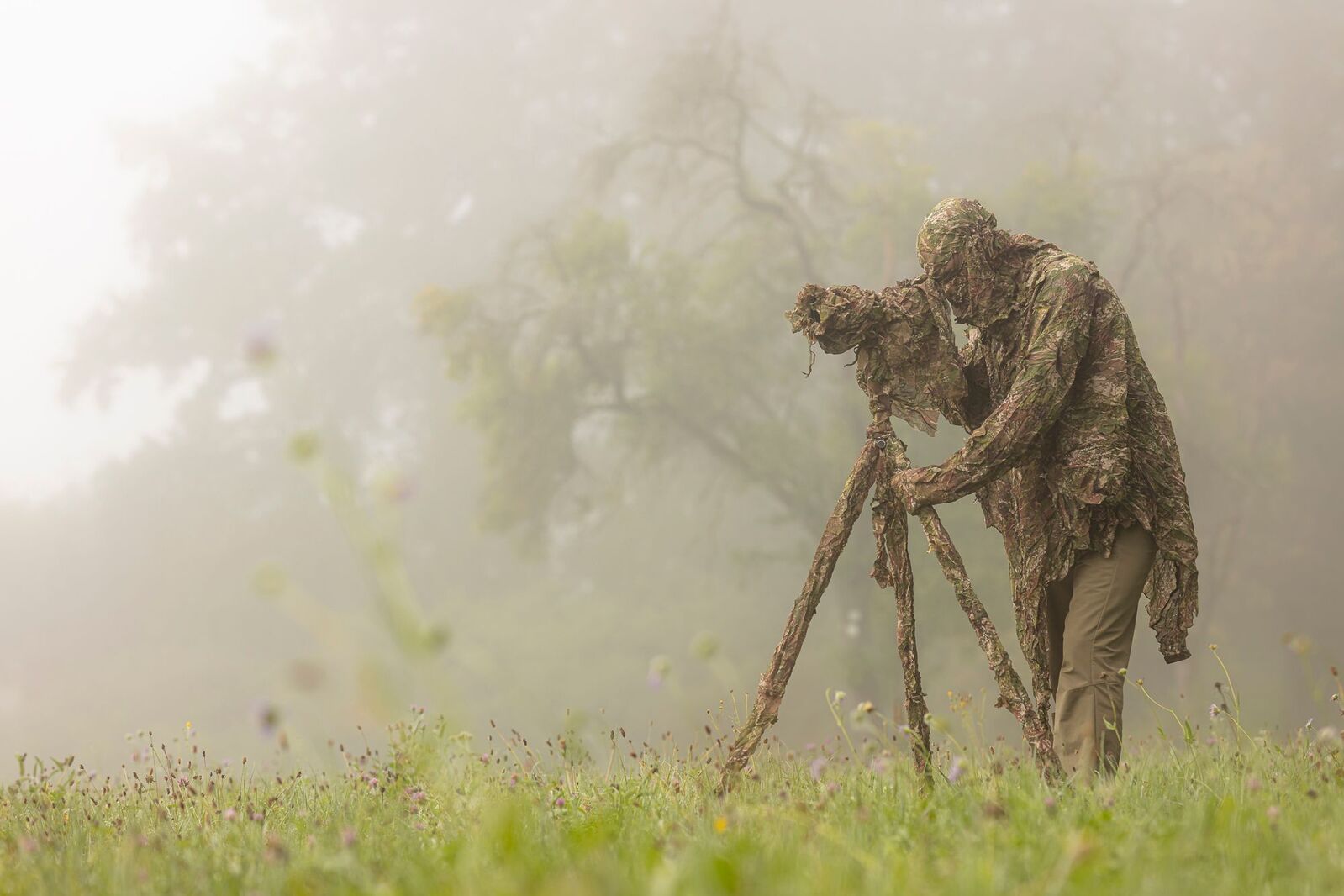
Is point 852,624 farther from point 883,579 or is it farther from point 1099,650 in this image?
point 1099,650

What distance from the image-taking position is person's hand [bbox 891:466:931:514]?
378 cm

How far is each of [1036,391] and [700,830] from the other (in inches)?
76.4

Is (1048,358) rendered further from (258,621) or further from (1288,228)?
(258,621)

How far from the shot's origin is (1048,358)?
143 inches

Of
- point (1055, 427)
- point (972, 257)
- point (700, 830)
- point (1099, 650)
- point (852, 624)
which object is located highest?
point (852, 624)

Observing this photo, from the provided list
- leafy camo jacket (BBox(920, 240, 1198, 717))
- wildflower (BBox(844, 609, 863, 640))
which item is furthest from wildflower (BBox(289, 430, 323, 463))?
wildflower (BBox(844, 609, 863, 640))

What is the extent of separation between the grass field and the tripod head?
126cm

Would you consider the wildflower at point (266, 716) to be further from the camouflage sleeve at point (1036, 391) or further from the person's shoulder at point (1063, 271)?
the person's shoulder at point (1063, 271)

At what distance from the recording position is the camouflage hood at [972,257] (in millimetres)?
3846

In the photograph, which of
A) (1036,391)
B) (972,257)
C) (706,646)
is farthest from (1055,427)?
(706,646)

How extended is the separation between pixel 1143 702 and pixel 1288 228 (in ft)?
34.5

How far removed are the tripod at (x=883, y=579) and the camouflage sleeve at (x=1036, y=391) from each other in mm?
259

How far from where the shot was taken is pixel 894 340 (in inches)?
157

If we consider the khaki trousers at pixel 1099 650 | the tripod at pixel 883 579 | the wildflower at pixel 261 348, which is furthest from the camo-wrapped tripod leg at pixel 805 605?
the wildflower at pixel 261 348
